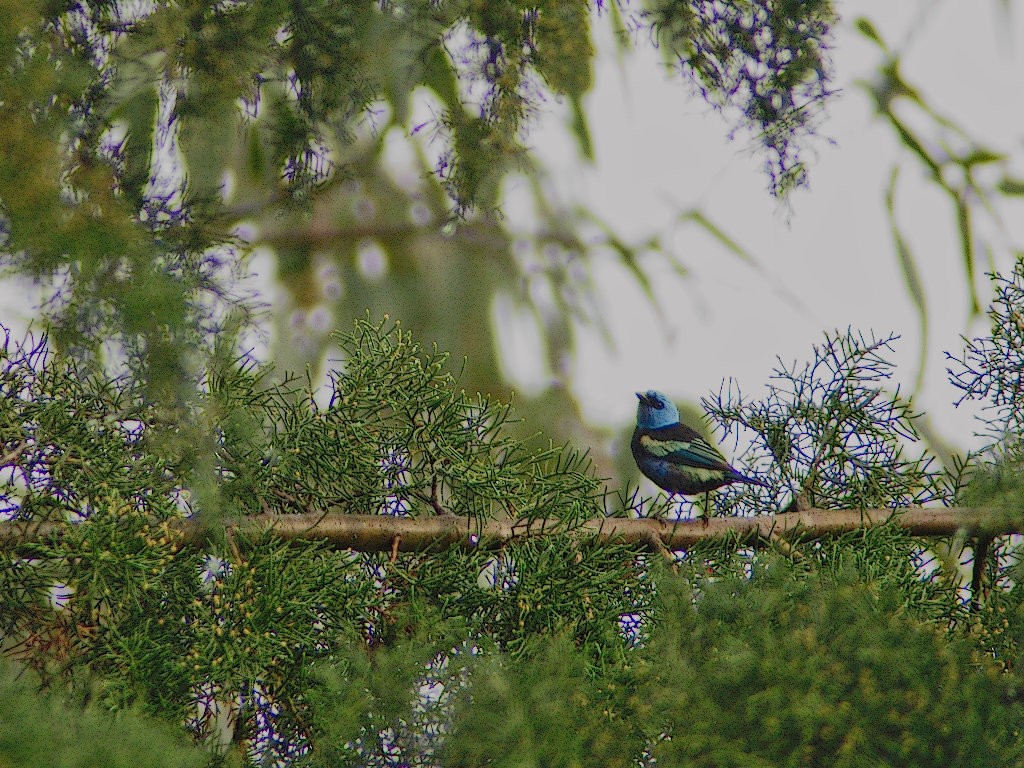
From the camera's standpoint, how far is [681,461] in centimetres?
73

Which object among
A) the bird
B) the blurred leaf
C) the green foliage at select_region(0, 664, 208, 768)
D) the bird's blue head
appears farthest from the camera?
the blurred leaf

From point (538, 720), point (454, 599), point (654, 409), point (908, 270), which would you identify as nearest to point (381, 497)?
point (454, 599)

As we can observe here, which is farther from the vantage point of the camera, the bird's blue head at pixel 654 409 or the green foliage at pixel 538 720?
the bird's blue head at pixel 654 409

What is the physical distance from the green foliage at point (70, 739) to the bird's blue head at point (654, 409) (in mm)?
553

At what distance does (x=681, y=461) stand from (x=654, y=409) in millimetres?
172

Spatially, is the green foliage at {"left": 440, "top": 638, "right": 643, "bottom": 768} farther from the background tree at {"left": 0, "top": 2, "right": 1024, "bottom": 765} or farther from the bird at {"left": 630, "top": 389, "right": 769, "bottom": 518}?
the bird at {"left": 630, "top": 389, "right": 769, "bottom": 518}

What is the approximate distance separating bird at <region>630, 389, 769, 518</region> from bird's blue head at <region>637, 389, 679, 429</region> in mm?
56

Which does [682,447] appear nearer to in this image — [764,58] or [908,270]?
[764,58]

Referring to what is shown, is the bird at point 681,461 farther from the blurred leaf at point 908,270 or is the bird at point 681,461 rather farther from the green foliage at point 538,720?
the blurred leaf at point 908,270

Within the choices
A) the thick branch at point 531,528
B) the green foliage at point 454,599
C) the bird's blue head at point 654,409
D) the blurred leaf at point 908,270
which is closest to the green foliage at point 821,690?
the green foliage at point 454,599

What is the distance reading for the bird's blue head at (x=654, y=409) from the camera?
0.90 metres

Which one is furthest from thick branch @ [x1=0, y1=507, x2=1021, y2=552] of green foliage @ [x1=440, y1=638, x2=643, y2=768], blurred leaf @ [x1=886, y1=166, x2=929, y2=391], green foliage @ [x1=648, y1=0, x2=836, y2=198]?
blurred leaf @ [x1=886, y1=166, x2=929, y2=391]

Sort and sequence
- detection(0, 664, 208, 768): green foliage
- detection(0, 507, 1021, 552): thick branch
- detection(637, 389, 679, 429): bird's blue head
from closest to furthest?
detection(0, 664, 208, 768): green foliage < detection(0, 507, 1021, 552): thick branch < detection(637, 389, 679, 429): bird's blue head

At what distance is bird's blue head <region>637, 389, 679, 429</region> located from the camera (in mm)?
898
